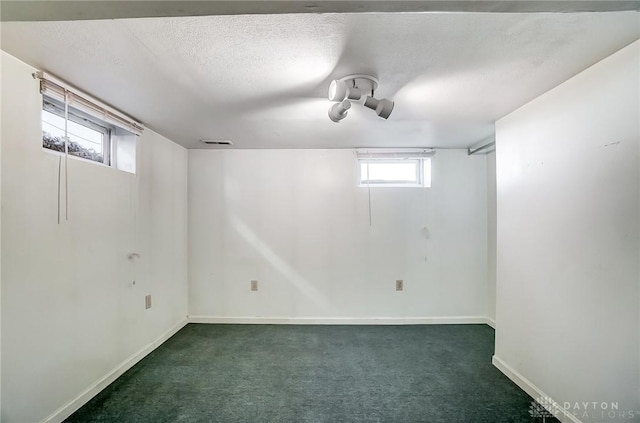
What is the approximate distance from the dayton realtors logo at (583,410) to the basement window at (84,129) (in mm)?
3282

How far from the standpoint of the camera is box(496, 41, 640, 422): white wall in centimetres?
125

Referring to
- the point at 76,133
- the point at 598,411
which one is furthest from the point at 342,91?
the point at 598,411

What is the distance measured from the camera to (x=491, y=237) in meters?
3.02

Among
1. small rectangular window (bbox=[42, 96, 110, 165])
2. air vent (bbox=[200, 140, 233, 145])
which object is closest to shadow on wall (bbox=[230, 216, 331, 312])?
air vent (bbox=[200, 140, 233, 145])

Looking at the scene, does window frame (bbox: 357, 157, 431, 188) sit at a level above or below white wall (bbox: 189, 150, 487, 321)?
above

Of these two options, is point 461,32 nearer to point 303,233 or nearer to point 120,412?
point 303,233

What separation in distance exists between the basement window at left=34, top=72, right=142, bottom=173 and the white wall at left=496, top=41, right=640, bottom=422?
9.64 feet

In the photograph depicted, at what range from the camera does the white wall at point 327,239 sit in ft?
10.1

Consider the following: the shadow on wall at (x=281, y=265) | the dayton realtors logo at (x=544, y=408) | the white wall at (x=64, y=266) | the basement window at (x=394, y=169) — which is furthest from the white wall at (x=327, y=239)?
the dayton realtors logo at (x=544, y=408)

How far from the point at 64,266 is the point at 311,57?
6.11 ft

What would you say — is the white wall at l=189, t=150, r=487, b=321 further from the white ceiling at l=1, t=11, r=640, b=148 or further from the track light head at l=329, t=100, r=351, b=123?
the track light head at l=329, t=100, r=351, b=123

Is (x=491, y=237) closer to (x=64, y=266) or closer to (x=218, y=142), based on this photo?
(x=218, y=142)

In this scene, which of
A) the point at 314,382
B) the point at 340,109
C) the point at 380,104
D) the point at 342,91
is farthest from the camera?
the point at 314,382

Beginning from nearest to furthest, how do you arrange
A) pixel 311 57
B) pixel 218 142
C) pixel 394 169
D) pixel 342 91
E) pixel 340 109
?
pixel 311 57 → pixel 342 91 → pixel 340 109 → pixel 218 142 → pixel 394 169
